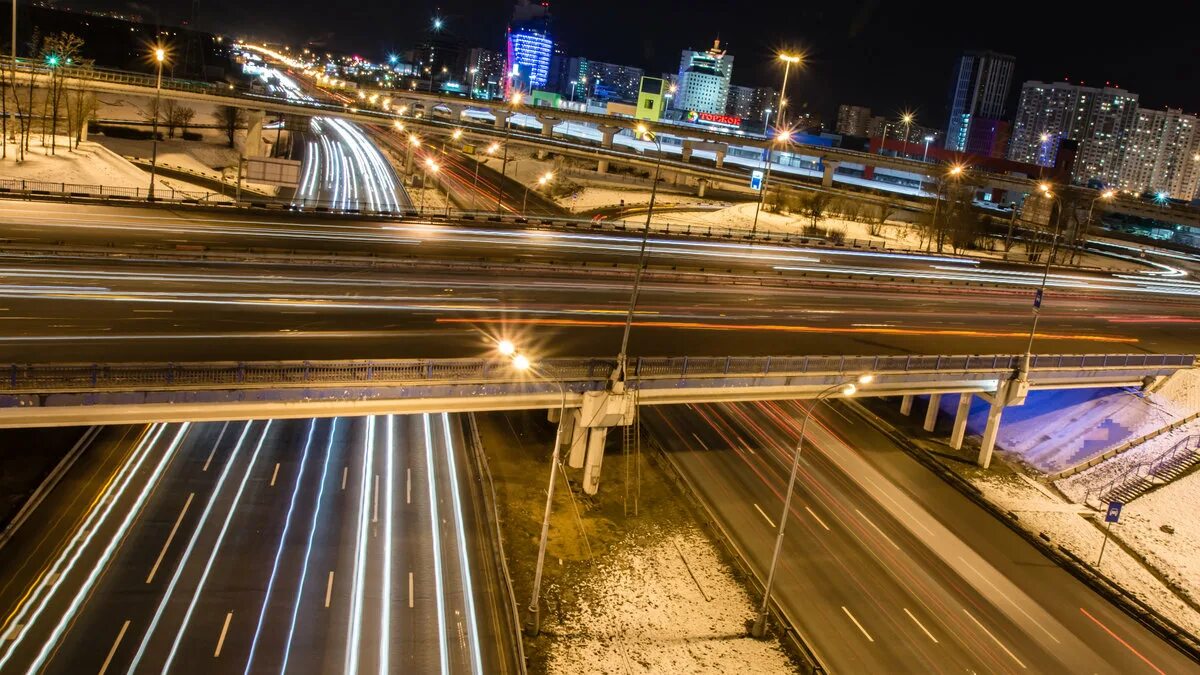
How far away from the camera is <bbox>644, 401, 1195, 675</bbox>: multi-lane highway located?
20328 mm

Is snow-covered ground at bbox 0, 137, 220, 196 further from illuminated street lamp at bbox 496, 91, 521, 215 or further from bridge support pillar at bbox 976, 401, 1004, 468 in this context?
bridge support pillar at bbox 976, 401, 1004, 468

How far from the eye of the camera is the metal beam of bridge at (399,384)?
1722cm

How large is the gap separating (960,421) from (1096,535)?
6.82 metres

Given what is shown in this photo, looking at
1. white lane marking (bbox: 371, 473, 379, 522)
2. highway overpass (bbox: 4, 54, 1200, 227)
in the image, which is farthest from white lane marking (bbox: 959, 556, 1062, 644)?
highway overpass (bbox: 4, 54, 1200, 227)

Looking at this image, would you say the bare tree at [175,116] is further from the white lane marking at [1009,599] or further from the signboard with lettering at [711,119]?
the signboard with lettering at [711,119]

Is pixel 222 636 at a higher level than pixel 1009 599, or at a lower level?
lower

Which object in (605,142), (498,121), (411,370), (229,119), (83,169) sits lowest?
(411,370)

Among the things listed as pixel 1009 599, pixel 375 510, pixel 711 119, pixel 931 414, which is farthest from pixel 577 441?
pixel 711 119

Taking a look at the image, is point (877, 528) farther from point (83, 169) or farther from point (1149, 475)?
point (83, 169)

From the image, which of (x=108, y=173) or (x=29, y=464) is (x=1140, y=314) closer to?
(x=29, y=464)

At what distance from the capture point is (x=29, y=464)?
22797mm

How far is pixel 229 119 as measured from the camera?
88.2 m

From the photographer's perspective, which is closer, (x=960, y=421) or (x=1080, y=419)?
(x=960, y=421)

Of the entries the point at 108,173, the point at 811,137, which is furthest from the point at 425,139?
the point at 811,137
